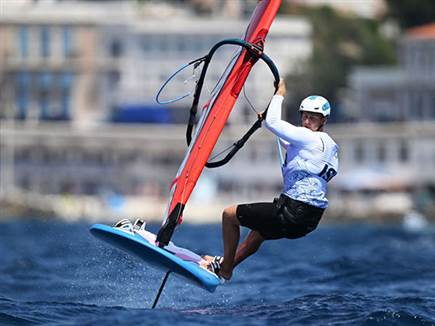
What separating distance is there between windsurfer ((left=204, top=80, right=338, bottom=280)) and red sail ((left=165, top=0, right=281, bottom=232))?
69 centimetres

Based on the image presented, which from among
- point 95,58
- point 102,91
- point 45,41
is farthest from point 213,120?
point 95,58

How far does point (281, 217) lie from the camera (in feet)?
48.1

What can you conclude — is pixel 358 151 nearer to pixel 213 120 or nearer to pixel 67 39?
pixel 67 39

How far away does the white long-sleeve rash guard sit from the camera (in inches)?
573

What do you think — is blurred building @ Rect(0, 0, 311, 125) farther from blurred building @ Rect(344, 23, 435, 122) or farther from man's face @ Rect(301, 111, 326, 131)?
man's face @ Rect(301, 111, 326, 131)

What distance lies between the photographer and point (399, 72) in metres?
93.0

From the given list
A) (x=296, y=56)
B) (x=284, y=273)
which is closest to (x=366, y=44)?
(x=296, y=56)

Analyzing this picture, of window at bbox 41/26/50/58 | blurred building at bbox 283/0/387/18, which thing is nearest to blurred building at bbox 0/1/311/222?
window at bbox 41/26/50/58

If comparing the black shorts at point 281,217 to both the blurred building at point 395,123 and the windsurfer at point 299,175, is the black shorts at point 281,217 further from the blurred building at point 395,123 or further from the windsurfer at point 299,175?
the blurred building at point 395,123

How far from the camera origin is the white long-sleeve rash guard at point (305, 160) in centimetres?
1456

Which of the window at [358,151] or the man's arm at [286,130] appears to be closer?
the man's arm at [286,130]

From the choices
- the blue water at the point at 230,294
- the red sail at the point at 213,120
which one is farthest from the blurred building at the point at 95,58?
the red sail at the point at 213,120

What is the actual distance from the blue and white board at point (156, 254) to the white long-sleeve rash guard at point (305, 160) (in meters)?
1.07

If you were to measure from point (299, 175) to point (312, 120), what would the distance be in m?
0.53
